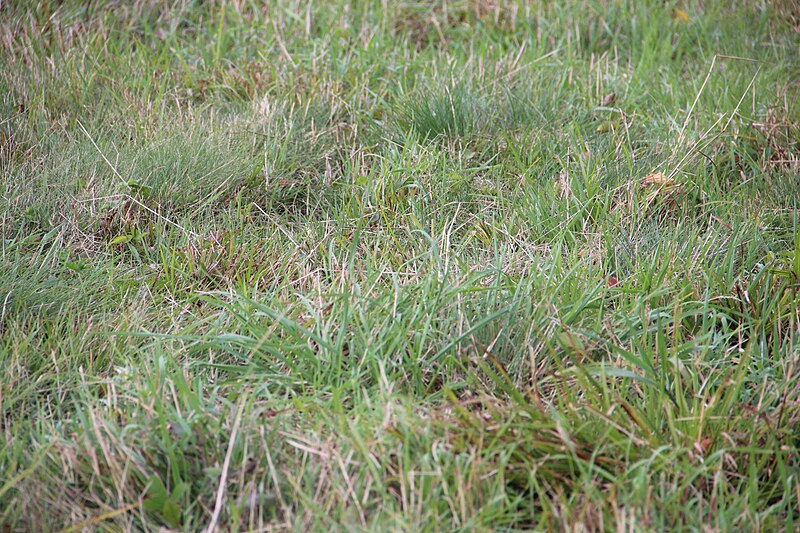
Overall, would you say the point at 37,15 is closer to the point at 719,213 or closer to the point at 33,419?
the point at 33,419

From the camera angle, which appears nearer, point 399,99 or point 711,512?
point 711,512

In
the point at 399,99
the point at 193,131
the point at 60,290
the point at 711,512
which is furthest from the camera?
the point at 399,99

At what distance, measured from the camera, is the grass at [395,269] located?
1.79m

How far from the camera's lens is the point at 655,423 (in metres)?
1.90

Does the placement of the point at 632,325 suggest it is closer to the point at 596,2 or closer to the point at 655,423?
the point at 655,423

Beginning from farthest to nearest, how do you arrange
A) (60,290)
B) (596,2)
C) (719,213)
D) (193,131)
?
(596,2) < (193,131) < (719,213) < (60,290)

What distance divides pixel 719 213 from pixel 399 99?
1.51 m

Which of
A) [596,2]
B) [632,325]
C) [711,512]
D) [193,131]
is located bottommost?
[711,512]

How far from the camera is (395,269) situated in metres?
2.62

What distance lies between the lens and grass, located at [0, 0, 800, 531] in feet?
5.87

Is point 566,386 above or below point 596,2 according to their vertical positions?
below

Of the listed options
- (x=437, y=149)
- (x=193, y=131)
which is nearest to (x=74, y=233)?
(x=193, y=131)

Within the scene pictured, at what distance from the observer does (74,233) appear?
2762 millimetres

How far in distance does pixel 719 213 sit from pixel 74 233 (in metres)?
2.46
